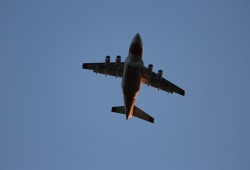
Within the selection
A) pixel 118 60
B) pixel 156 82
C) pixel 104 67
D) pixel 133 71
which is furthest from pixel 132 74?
pixel 156 82

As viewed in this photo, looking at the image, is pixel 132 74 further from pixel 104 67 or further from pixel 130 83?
pixel 104 67

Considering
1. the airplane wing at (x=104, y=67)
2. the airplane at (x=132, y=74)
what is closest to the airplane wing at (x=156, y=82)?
the airplane at (x=132, y=74)

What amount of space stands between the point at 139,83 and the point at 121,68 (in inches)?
170

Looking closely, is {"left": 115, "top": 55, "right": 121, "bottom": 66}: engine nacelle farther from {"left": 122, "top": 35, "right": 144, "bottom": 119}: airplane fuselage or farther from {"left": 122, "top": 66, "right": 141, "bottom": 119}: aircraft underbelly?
{"left": 122, "top": 66, "right": 141, "bottom": 119}: aircraft underbelly

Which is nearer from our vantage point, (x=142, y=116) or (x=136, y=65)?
(x=136, y=65)

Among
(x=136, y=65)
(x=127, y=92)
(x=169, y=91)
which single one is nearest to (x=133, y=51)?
(x=136, y=65)

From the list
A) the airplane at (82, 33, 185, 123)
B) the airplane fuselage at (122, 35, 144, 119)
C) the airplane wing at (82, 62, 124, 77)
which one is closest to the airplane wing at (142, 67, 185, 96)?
the airplane at (82, 33, 185, 123)

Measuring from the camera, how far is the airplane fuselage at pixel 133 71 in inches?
1586

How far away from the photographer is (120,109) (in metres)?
47.0

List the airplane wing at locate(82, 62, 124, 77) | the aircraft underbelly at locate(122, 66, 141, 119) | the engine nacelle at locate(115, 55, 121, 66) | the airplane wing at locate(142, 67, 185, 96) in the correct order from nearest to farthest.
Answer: the aircraft underbelly at locate(122, 66, 141, 119) → the engine nacelle at locate(115, 55, 121, 66) → the airplane wing at locate(82, 62, 124, 77) → the airplane wing at locate(142, 67, 185, 96)

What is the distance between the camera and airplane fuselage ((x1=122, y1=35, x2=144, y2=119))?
40.3 metres

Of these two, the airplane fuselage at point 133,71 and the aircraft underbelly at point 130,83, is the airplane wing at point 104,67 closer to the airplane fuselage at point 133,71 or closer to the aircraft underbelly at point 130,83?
the airplane fuselage at point 133,71

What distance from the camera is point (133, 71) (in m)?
40.2

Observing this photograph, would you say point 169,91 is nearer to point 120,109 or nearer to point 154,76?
point 154,76
